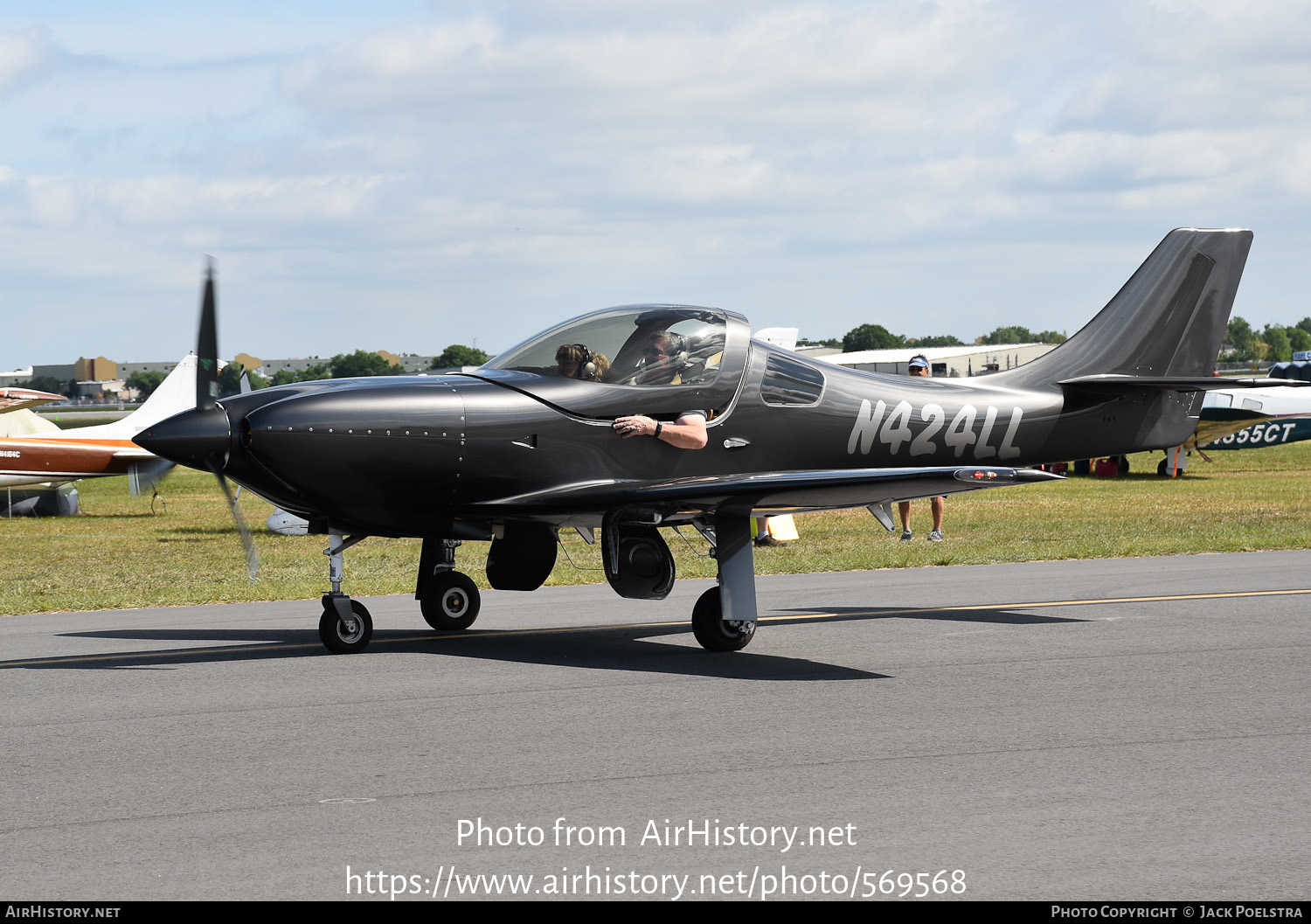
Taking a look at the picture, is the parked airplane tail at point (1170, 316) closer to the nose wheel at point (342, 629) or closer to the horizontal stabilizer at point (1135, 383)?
the horizontal stabilizer at point (1135, 383)

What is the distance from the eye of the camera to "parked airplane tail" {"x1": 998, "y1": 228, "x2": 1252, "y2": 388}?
41.8 ft

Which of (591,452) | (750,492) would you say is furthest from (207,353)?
(750,492)

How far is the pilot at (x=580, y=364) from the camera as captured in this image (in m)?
9.92

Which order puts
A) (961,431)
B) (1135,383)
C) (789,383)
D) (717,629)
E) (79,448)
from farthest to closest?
(79,448) < (1135,383) < (961,431) < (789,383) < (717,629)

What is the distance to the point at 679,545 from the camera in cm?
1977

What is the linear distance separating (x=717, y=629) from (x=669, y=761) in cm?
354

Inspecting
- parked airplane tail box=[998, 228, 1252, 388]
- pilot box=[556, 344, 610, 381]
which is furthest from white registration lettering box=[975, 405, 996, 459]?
pilot box=[556, 344, 610, 381]

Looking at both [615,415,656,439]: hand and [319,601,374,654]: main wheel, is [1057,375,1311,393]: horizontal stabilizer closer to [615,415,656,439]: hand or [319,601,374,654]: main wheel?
[615,415,656,439]: hand

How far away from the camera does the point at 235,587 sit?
604 inches

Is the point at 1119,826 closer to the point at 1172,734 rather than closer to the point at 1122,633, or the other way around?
the point at 1172,734

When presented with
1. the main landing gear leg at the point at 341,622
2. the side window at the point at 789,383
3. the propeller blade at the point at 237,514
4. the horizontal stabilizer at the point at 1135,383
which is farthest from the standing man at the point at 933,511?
the propeller blade at the point at 237,514

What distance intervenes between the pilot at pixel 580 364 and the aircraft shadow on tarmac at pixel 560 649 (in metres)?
2.04

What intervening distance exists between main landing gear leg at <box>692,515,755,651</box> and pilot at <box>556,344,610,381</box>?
140cm

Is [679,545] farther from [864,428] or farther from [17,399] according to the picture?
[17,399]
